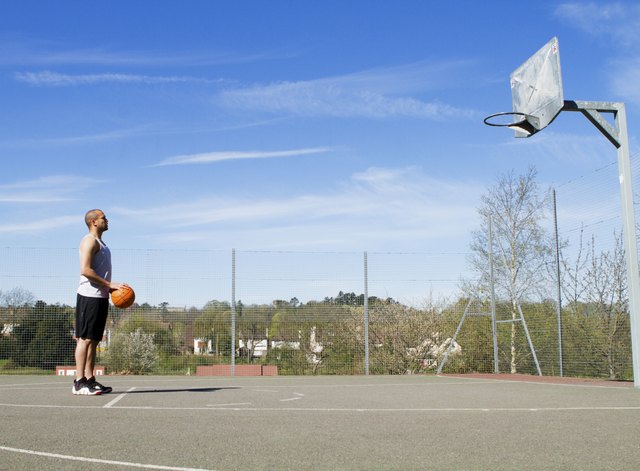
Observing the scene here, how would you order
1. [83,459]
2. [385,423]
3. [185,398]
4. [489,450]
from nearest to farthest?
[83,459] → [489,450] → [385,423] → [185,398]

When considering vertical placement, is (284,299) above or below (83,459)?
above

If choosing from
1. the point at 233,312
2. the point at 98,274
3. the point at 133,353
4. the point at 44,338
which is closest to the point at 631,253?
the point at 98,274

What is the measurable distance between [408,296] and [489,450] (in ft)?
37.5

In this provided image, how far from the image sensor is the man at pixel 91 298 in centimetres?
666

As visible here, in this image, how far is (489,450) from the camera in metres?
3.69

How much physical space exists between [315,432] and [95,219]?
3647 millimetres

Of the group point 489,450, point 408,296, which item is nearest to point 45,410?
point 489,450

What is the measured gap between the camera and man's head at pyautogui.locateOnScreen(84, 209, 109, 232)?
6.89m

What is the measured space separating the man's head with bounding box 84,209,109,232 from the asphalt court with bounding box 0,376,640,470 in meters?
1.64

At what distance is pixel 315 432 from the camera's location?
14.2ft

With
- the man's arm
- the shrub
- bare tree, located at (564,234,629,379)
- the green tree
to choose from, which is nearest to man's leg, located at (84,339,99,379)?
the man's arm

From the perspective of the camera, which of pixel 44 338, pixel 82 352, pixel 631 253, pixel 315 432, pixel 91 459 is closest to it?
pixel 91 459

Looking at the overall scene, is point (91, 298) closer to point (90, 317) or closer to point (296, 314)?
point (90, 317)

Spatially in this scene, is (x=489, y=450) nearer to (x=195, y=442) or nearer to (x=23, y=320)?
(x=195, y=442)
